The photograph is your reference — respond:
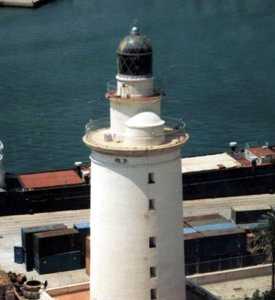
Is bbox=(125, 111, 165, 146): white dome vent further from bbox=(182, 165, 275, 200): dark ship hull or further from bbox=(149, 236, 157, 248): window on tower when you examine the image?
bbox=(182, 165, 275, 200): dark ship hull

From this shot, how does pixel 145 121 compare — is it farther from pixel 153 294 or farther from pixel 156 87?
pixel 153 294

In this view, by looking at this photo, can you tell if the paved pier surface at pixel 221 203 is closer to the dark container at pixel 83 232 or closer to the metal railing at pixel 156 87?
the dark container at pixel 83 232

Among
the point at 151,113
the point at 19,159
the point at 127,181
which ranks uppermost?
the point at 151,113

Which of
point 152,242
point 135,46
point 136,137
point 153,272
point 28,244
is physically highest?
point 135,46

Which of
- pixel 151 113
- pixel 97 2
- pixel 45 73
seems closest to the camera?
pixel 151 113

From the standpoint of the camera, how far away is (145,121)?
2444 centimetres

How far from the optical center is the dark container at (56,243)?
40906 mm

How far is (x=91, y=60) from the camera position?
96562mm

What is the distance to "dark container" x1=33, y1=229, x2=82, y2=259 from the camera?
40.9m

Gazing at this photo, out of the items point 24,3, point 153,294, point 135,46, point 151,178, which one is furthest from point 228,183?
point 24,3

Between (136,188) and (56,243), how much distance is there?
17061mm

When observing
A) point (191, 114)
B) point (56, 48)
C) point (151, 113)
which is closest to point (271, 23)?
point (56, 48)

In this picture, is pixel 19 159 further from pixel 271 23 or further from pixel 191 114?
pixel 271 23

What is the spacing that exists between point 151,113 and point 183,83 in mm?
59789
